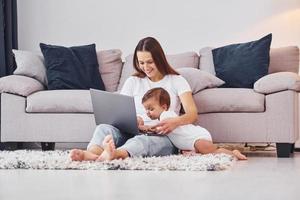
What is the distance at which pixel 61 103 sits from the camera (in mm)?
3793

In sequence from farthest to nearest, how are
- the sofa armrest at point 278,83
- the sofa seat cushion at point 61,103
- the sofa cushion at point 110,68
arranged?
1. the sofa cushion at point 110,68
2. the sofa seat cushion at point 61,103
3. the sofa armrest at point 278,83

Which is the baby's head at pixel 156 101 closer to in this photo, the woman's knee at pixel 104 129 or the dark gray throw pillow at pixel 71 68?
the woman's knee at pixel 104 129

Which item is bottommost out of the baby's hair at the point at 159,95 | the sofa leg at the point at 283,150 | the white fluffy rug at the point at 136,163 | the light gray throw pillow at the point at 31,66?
the sofa leg at the point at 283,150

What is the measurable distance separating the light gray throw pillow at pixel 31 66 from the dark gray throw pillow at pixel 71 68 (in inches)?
2.1

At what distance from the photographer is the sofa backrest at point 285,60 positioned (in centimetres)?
402

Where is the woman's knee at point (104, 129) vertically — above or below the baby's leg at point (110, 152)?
above

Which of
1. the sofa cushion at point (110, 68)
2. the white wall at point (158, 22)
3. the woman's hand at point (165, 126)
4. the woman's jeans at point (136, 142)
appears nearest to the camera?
the woman's jeans at point (136, 142)

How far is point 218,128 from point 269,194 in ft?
5.29

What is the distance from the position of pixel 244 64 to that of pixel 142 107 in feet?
3.51

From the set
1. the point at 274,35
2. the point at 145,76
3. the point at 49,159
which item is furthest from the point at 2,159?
the point at 274,35

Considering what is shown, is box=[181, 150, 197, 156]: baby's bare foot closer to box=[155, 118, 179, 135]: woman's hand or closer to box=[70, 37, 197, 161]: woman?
box=[70, 37, 197, 161]: woman

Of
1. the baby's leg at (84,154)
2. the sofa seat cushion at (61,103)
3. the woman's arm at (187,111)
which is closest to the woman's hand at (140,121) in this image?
the woman's arm at (187,111)

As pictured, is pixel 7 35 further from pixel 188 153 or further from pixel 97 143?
pixel 188 153

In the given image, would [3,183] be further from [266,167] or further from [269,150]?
[269,150]
